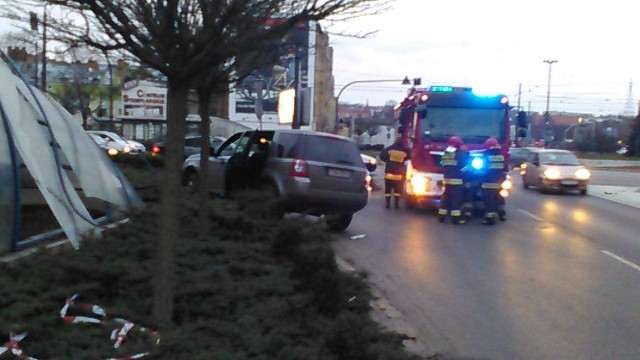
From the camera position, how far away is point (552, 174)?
2800 cm

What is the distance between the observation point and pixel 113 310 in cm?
602

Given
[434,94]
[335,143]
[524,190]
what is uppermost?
[434,94]

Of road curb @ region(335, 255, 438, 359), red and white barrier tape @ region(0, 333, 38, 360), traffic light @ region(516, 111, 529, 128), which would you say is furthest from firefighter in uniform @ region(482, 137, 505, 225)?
red and white barrier tape @ region(0, 333, 38, 360)

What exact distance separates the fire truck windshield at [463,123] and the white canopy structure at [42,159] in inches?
375

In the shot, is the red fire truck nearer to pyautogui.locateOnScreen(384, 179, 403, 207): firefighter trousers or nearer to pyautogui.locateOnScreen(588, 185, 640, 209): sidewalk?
pyautogui.locateOnScreen(384, 179, 403, 207): firefighter trousers

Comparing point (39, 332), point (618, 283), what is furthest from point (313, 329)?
point (618, 283)

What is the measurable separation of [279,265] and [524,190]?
77.5 feet

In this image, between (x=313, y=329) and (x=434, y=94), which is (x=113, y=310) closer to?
(x=313, y=329)

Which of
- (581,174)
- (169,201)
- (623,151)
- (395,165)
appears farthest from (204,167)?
(623,151)

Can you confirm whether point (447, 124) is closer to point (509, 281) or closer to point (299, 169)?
point (299, 169)

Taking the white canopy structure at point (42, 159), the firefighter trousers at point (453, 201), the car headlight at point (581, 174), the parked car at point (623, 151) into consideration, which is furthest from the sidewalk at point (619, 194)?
the parked car at point (623, 151)

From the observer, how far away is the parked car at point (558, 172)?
27.9 m

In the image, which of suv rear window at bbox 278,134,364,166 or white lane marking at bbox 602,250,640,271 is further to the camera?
suv rear window at bbox 278,134,364,166

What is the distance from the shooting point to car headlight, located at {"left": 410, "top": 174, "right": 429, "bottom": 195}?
1853 cm
